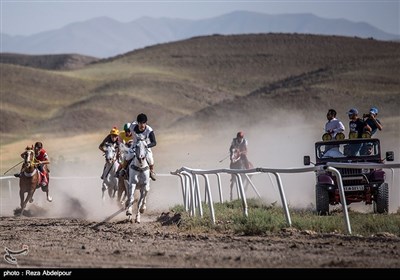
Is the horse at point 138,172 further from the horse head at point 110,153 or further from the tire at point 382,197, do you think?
the tire at point 382,197

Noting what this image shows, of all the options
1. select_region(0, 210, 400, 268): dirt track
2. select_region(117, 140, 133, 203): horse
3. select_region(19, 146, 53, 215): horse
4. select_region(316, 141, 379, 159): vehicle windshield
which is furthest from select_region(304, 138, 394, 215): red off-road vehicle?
select_region(19, 146, 53, 215): horse

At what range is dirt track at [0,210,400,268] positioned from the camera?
39.4 ft

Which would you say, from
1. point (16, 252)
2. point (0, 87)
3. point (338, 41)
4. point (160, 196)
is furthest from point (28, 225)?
point (338, 41)

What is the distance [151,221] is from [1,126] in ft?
283

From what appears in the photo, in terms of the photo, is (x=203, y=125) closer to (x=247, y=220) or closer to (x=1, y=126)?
(x=1, y=126)

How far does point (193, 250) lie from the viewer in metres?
13.9

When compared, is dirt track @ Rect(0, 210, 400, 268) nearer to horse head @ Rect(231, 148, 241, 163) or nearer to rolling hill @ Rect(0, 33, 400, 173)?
horse head @ Rect(231, 148, 241, 163)

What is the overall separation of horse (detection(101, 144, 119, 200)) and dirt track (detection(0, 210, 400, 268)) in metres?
7.14

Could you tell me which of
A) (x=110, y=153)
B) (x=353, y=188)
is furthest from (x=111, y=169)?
(x=353, y=188)

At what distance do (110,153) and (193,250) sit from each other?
12.3 m

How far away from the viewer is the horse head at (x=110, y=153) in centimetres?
2578

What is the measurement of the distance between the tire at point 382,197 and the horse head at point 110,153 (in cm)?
844

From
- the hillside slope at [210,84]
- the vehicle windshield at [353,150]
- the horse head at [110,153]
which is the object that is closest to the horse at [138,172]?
the vehicle windshield at [353,150]

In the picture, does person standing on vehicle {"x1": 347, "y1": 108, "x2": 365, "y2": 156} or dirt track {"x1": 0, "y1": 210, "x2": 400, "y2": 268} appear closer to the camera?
dirt track {"x1": 0, "y1": 210, "x2": 400, "y2": 268}
